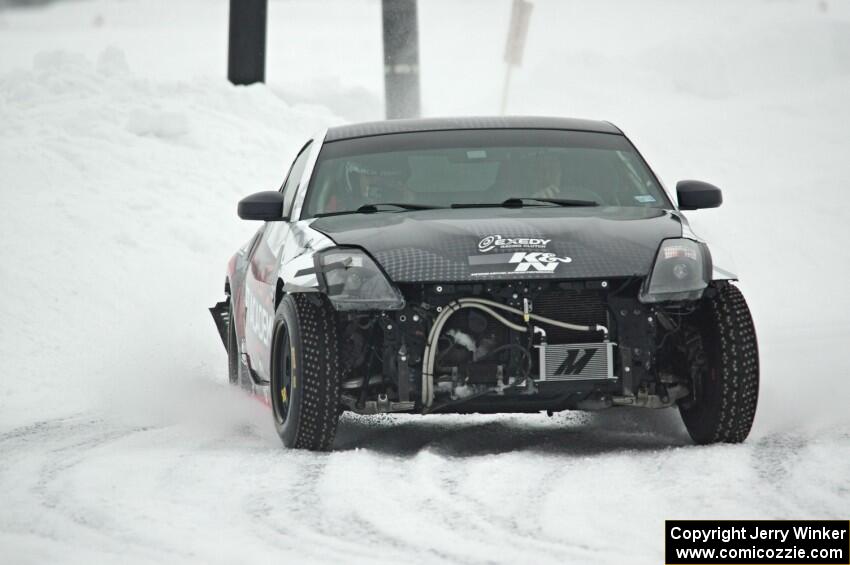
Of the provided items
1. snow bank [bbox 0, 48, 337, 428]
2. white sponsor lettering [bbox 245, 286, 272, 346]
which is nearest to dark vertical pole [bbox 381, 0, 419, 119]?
snow bank [bbox 0, 48, 337, 428]

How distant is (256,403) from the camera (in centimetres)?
873

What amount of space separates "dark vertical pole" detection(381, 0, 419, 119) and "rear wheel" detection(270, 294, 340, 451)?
1485cm

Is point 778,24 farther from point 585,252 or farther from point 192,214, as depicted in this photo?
point 585,252

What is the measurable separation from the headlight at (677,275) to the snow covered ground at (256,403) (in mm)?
611

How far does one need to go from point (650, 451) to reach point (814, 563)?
1.95 m

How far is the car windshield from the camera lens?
7.66m

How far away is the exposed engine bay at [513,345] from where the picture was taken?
A: 6.44 metres

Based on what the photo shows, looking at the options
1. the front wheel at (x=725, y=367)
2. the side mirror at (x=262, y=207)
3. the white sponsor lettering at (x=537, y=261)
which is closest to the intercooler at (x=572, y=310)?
the white sponsor lettering at (x=537, y=261)

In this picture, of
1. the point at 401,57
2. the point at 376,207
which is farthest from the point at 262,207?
the point at 401,57

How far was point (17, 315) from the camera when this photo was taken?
12.0 m

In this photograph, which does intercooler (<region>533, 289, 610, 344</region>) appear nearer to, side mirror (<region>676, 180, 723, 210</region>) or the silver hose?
the silver hose

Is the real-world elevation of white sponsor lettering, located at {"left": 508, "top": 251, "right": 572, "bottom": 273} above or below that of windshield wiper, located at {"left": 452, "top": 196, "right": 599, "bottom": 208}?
below

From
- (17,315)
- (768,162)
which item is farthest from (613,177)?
(768,162)

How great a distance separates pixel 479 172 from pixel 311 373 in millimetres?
1781
